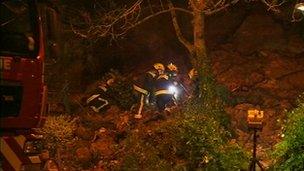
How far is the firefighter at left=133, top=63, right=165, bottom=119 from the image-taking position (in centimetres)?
1380

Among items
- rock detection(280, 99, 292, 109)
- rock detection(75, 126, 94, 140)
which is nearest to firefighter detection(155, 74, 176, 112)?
rock detection(75, 126, 94, 140)

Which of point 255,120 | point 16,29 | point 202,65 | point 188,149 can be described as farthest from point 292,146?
point 16,29

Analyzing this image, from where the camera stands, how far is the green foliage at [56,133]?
11305 mm

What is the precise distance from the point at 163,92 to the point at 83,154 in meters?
2.84

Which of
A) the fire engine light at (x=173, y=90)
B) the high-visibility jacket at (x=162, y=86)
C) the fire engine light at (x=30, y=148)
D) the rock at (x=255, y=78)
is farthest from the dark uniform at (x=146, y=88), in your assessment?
the fire engine light at (x=30, y=148)

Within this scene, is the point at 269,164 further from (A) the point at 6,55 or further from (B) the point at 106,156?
(A) the point at 6,55

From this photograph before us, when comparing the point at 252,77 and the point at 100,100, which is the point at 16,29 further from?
the point at 252,77

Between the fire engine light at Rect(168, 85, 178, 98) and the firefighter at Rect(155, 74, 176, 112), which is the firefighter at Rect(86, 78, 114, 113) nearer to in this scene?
the firefighter at Rect(155, 74, 176, 112)

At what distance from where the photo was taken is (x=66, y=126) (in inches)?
479

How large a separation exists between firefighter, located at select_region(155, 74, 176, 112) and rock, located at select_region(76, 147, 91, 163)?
2442 mm

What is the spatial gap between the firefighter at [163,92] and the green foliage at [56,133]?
8.48ft

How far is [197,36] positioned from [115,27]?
4.20 metres

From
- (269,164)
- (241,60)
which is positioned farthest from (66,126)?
(241,60)

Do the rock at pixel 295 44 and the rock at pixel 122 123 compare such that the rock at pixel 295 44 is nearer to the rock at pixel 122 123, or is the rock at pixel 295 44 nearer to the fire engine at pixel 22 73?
the rock at pixel 122 123
